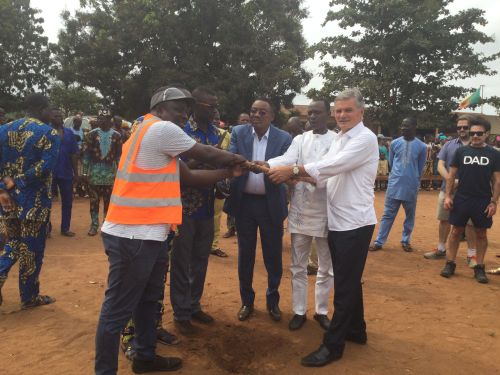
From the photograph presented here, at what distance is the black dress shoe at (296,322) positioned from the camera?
152 inches

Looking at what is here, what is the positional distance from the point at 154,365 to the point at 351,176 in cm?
210

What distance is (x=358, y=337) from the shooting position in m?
3.61

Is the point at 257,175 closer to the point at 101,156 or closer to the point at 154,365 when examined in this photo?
the point at 154,365

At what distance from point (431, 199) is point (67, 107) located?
934 inches

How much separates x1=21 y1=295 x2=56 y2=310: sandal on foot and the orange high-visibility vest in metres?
2.30

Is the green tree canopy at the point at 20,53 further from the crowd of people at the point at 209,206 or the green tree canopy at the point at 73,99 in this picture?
the crowd of people at the point at 209,206

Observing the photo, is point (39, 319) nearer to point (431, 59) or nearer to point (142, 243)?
point (142, 243)

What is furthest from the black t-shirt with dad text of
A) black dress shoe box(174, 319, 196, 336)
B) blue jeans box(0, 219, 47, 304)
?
blue jeans box(0, 219, 47, 304)

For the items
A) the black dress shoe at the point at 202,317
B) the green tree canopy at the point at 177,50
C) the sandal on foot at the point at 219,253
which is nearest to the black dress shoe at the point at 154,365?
the black dress shoe at the point at 202,317

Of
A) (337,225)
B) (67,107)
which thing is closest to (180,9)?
(67,107)

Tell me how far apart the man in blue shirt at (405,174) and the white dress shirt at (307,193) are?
10.9ft

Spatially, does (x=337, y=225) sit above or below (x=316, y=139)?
below

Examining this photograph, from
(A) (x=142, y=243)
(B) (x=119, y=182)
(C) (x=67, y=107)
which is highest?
(C) (x=67, y=107)

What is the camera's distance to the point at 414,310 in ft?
14.5
